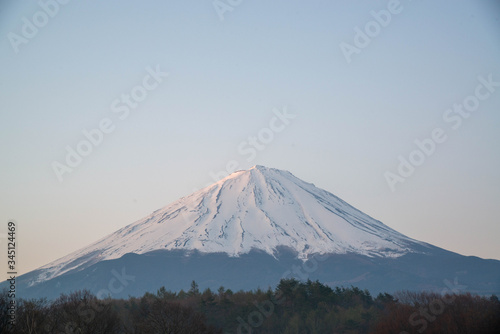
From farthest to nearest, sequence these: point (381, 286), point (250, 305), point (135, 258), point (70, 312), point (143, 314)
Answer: point (135, 258) → point (381, 286) → point (250, 305) → point (143, 314) → point (70, 312)

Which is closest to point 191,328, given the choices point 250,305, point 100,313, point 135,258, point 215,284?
point 100,313

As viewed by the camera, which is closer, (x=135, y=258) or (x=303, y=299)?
(x=303, y=299)

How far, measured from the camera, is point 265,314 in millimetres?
A: 59094

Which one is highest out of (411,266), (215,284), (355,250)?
(215,284)

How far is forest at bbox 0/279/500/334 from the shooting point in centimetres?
4019

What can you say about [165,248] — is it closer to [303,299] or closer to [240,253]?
[240,253]

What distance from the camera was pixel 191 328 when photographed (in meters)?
42.8

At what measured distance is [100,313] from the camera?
42.0 metres

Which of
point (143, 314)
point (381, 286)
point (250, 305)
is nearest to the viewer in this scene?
point (143, 314)

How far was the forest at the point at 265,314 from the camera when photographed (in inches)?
1582

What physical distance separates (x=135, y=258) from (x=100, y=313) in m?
154

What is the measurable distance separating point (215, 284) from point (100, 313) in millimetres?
142077

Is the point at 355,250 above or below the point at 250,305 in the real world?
below

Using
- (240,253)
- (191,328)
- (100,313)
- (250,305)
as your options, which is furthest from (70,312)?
(240,253)
